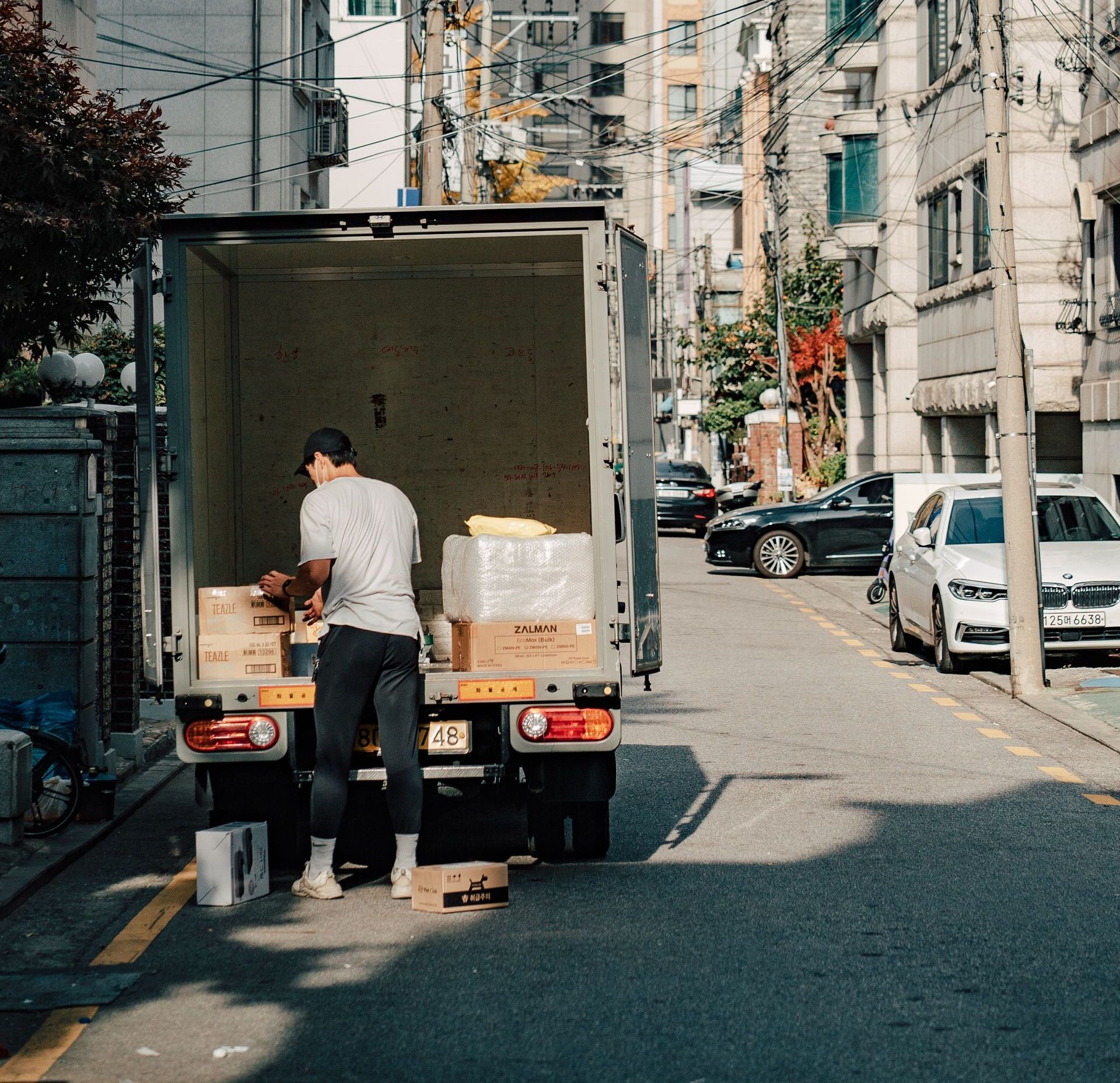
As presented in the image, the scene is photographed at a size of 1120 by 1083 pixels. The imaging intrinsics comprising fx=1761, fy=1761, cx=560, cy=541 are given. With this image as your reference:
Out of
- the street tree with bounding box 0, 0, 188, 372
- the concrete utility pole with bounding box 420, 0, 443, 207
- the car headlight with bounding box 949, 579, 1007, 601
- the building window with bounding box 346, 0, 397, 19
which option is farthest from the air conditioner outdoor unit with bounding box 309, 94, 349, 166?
the car headlight with bounding box 949, 579, 1007, 601

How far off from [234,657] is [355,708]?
0.83 meters

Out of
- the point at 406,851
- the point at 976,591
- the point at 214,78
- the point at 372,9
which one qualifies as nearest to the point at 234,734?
the point at 406,851

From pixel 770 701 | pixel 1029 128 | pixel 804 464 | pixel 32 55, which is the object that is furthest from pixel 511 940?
pixel 804 464

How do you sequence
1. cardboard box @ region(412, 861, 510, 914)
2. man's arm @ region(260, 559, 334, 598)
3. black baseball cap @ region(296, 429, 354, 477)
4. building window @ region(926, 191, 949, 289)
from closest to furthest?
cardboard box @ region(412, 861, 510, 914), man's arm @ region(260, 559, 334, 598), black baseball cap @ region(296, 429, 354, 477), building window @ region(926, 191, 949, 289)

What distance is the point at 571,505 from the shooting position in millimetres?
11320

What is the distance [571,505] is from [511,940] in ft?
15.9

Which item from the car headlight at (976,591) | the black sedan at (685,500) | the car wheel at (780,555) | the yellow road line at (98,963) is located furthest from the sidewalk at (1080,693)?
the black sedan at (685,500)

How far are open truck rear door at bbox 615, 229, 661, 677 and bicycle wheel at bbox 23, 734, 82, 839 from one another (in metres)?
3.19

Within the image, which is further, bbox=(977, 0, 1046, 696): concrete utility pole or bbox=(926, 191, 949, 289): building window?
bbox=(926, 191, 949, 289): building window

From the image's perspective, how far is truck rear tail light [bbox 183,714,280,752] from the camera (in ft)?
25.4

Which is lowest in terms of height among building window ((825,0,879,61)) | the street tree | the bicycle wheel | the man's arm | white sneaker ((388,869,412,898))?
white sneaker ((388,869,412,898))

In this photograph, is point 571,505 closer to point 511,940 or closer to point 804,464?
point 511,940

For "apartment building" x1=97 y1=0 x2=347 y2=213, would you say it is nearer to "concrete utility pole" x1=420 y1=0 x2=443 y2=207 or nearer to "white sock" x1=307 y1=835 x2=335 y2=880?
"concrete utility pole" x1=420 y1=0 x2=443 y2=207

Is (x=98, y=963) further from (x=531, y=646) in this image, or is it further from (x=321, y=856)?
(x=531, y=646)
